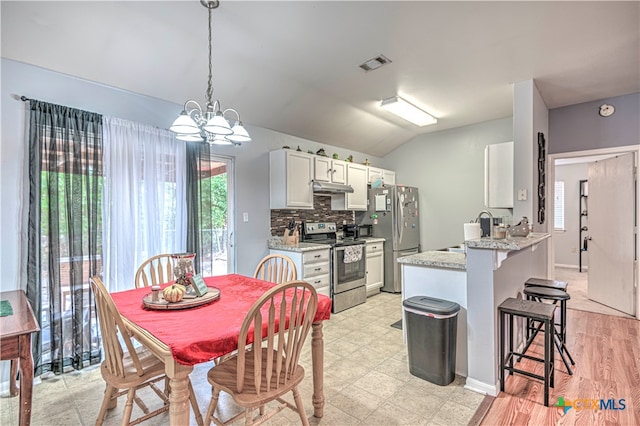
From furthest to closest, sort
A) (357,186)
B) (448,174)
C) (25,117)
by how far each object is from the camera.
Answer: (448,174)
(357,186)
(25,117)

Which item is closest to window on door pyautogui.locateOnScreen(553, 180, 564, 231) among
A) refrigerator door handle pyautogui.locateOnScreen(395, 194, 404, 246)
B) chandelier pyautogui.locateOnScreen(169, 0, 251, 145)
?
refrigerator door handle pyautogui.locateOnScreen(395, 194, 404, 246)

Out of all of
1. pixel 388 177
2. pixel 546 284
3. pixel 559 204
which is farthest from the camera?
pixel 559 204

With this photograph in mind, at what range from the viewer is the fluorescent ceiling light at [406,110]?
3904mm

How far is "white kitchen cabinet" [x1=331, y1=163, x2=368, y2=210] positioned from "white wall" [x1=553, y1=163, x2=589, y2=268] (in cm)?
501

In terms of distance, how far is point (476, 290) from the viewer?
7.67ft

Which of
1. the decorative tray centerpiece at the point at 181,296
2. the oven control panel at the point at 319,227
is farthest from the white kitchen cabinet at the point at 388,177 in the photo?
the decorative tray centerpiece at the point at 181,296

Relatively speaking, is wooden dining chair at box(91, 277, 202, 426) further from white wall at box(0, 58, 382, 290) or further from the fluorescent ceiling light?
the fluorescent ceiling light

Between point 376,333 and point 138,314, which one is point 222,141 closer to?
point 138,314

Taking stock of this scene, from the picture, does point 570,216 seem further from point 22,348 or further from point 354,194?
point 22,348

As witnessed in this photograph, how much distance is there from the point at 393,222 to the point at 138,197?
355cm

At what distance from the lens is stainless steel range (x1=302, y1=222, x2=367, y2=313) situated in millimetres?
4129

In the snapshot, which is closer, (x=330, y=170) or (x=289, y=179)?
(x=289, y=179)

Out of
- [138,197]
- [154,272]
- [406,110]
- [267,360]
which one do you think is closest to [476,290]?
[267,360]

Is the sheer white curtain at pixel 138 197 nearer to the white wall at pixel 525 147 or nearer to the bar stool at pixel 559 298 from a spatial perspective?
the bar stool at pixel 559 298
